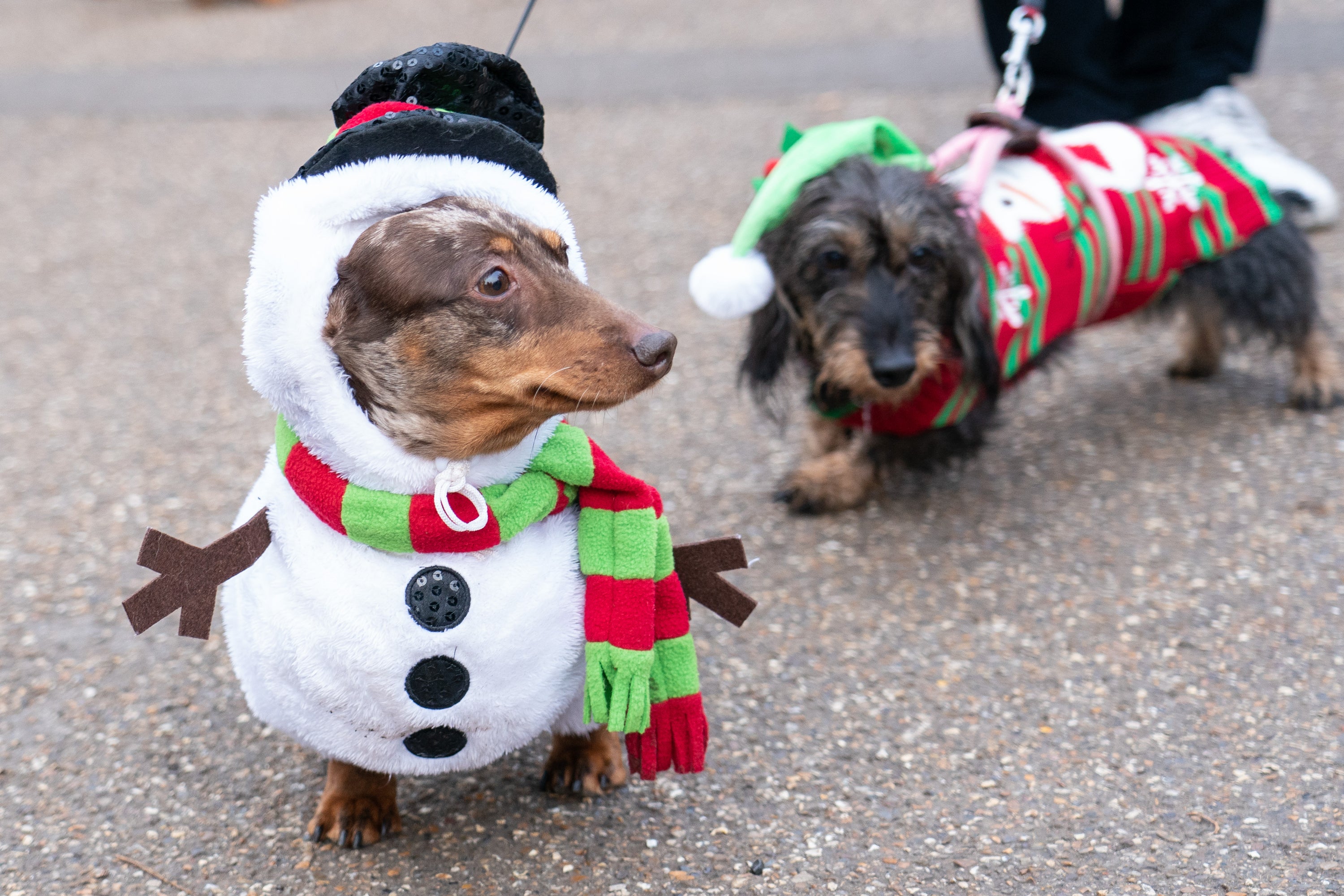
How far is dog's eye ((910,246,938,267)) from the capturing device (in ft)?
10.0

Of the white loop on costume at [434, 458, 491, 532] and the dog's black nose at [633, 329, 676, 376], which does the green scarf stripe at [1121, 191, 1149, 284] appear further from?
the white loop on costume at [434, 458, 491, 532]

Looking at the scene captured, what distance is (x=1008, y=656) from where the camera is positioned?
111 inches

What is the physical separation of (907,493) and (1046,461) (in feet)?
1.45

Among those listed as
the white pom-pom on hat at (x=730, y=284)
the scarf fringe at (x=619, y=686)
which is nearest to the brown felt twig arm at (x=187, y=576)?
the scarf fringe at (x=619, y=686)

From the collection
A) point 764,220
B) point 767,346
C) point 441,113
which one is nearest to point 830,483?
point 767,346

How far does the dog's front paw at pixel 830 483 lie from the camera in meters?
3.43

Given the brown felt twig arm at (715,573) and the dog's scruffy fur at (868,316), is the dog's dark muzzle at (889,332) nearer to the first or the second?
the dog's scruffy fur at (868,316)

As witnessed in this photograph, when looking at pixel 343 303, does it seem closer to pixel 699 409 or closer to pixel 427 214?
pixel 427 214

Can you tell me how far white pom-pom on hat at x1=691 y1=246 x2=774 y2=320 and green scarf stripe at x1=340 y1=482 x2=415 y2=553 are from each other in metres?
1.28

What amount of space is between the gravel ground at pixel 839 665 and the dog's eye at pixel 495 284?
1028 mm

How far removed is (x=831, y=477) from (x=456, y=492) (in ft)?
5.45

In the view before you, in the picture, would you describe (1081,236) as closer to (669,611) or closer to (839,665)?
(839,665)

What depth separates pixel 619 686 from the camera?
2031 mm

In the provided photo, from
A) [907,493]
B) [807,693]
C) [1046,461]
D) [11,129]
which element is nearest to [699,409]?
[907,493]
